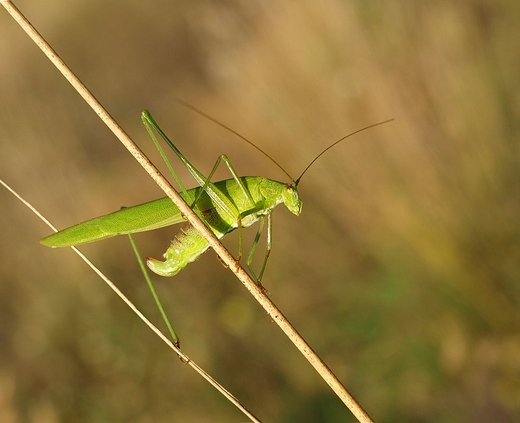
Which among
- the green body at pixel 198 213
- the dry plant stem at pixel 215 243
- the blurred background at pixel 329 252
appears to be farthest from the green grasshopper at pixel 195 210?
the blurred background at pixel 329 252

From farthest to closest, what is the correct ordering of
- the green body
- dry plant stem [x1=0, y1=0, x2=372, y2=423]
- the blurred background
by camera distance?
the blurred background, the green body, dry plant stem [x1=0, y1=0, x2=372, y2=423]

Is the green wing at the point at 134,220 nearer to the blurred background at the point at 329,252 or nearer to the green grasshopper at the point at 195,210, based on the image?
the green grasshopper at the point at 195,210

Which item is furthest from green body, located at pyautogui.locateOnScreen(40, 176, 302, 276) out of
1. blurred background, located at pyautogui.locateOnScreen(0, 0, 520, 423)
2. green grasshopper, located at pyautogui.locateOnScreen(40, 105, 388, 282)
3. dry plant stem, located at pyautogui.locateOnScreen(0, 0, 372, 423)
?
blurred background, located at pyautogui.locateOnScreen(0, 0, 520, 423)

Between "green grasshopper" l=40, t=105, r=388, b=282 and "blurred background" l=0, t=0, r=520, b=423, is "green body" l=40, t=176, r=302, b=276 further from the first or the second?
"blurred background" l=0, t=0, r=520, b=423

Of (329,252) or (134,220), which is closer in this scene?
(134,220)

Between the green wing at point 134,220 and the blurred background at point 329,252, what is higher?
the green wing at point 134,220

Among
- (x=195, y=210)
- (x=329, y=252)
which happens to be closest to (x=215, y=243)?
(x=195, y=210)

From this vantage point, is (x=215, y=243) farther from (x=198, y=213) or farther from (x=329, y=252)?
(x=329, y=252)

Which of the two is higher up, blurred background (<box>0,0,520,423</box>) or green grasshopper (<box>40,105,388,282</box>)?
green grasshopper (<box>40,105,388,282</box>)
